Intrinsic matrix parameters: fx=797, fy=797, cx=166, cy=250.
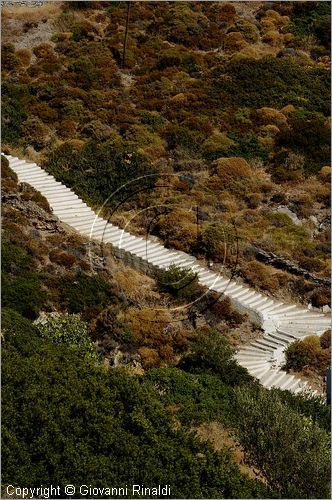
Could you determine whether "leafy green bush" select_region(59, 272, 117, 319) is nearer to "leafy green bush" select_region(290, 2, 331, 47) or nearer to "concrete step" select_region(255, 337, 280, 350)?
"concrete step" select_region(255, 337, 280, 350)

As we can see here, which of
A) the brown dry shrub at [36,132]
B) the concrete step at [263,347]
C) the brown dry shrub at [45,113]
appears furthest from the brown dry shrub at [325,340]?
the brown dry shrub at [45,113]

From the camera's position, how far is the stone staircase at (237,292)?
94.2ft

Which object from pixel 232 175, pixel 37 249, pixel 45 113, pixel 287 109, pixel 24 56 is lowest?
pixel 37 249

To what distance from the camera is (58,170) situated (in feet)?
130

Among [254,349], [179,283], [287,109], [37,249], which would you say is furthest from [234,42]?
[254,349]

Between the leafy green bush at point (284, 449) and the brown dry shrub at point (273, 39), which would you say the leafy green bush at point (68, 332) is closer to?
the leafy green bush at point (284, 449)

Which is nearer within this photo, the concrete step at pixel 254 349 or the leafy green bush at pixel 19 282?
the leafy green bush at pixel 19 282

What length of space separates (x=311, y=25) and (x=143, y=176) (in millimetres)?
23978

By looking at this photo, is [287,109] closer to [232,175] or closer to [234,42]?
[234,42]

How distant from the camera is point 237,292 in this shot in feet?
106

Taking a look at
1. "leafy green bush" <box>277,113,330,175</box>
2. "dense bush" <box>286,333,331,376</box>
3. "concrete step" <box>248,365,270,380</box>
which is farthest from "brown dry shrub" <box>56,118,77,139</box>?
"concrete step" <box>248,365,270,380</box>

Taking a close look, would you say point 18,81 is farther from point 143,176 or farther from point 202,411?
point 202,411

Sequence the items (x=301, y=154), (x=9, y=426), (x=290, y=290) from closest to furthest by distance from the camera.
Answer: (x=9, y=426) < (x=290, y=290) < (x=301, y=154)

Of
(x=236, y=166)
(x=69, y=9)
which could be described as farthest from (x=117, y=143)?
(x=69, y=9)
